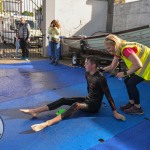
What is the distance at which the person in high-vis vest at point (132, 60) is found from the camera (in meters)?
3.86

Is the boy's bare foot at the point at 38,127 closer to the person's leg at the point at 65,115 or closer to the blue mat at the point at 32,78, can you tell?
the person's leg at the point at 65,115

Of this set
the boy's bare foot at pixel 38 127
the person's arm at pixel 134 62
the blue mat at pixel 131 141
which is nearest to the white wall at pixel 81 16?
the person's arm at pixel 134 62

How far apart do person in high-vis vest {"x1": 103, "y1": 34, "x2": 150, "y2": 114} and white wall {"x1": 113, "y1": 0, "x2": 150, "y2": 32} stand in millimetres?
6583

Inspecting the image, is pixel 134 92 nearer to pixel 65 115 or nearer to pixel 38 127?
pixel 65 115

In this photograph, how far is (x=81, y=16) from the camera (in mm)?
12398

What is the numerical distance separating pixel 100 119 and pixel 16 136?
1476 mm

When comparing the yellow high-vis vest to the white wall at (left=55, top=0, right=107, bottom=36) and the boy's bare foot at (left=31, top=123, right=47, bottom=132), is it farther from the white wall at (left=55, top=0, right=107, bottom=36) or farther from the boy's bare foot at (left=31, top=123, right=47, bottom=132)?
the white wall at (left=55, top=0, right=107, bottom=36)

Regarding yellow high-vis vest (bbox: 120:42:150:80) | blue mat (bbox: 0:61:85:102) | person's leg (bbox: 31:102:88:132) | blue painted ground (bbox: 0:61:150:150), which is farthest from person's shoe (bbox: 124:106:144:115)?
blue mat (bbox: 0:61:85:102)

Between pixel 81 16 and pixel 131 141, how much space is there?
32.3 feet

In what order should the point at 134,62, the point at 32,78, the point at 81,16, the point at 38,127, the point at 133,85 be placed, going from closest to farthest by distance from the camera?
the point at 38,127 → the point at 134,62 → the point at 133,85 → the point at 32,78 → the point at 81,16

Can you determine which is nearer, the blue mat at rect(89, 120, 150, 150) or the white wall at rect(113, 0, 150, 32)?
the blue mat at rect(89, 120, 150, 150)

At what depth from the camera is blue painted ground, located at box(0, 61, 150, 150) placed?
10.9 ft

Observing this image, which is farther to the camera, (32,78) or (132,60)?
(32,78)

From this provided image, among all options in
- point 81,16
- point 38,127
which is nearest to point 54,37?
point 81,16
